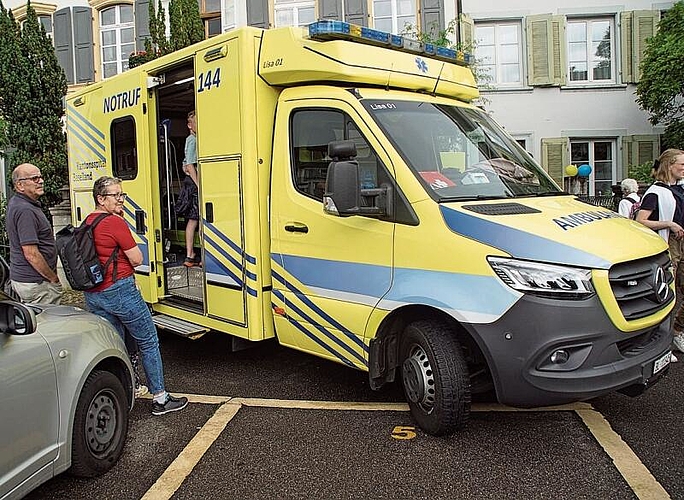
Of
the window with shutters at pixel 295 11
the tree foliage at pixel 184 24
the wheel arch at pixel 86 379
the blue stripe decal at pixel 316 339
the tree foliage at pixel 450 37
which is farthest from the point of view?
the window with shutters at pixel 295 11

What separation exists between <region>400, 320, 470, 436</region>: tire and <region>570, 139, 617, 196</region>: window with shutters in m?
10.8

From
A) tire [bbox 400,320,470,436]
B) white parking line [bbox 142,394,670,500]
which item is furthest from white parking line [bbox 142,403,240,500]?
tire [bbox 400,320,470,436]

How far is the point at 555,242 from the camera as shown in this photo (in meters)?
3.80

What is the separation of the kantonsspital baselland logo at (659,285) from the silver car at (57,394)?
334 cm

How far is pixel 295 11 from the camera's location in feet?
47.1

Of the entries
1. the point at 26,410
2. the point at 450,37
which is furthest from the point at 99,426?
the point at 450,37

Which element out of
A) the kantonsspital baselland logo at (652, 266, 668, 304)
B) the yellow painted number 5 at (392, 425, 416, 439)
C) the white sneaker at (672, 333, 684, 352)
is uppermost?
the kantonsspital baselland logo at (652, 266, 668, 304)

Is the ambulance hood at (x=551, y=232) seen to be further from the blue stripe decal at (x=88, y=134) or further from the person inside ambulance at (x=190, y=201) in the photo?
the blue stripe decal at (x=88, y=134)

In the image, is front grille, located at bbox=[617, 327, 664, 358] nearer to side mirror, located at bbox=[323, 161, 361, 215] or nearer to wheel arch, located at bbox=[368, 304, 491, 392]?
wheel arch, located at bbox=[368, 304, 491, 392]

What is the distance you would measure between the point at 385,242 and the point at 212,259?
1.90 metres

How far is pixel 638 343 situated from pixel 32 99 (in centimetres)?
1250

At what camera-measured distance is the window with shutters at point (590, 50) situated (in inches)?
548

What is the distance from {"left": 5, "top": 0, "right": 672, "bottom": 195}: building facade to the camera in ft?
44.6

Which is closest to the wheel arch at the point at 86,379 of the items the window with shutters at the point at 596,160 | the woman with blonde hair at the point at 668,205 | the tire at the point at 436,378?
the tire at the point at 436,378
